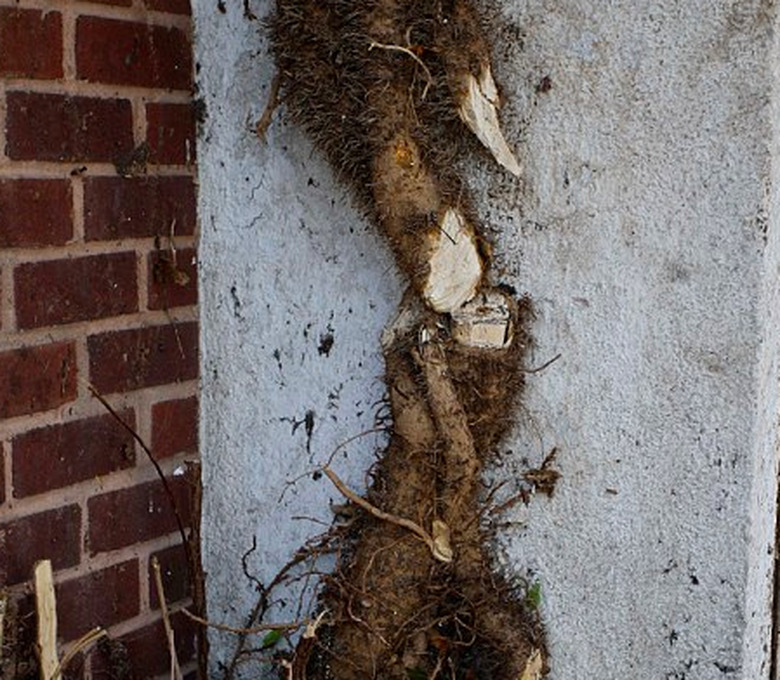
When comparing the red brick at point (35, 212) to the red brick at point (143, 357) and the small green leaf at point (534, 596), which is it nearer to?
the red brick at point (143, 357)

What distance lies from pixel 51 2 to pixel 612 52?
751 mm

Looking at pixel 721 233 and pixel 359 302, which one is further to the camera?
pixel 359 302

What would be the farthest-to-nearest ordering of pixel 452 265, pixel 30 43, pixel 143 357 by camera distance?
pixel 143 357 < pixel 452 265 < pixel 30 43

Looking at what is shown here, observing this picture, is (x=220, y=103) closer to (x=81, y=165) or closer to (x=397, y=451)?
(x=81, y=165)

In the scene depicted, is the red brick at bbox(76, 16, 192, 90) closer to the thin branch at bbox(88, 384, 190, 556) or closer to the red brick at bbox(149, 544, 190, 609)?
the thin branch at bbox(88, 384, 190, 556)

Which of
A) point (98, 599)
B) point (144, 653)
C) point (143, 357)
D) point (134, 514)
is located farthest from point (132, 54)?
point (144, 653)

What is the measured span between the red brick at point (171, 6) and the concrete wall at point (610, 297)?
2cm

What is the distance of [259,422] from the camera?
6.38 ft

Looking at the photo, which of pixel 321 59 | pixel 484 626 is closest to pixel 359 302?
pixel 321 59

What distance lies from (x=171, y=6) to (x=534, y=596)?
1.03 meters

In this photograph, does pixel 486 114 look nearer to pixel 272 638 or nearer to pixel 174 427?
pixel 174 427

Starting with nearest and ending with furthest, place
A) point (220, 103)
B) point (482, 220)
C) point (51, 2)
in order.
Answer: point (51, 2), point (482, 220), point (220, 103)

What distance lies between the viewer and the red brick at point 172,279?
1.86 m

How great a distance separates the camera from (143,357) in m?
1.85
